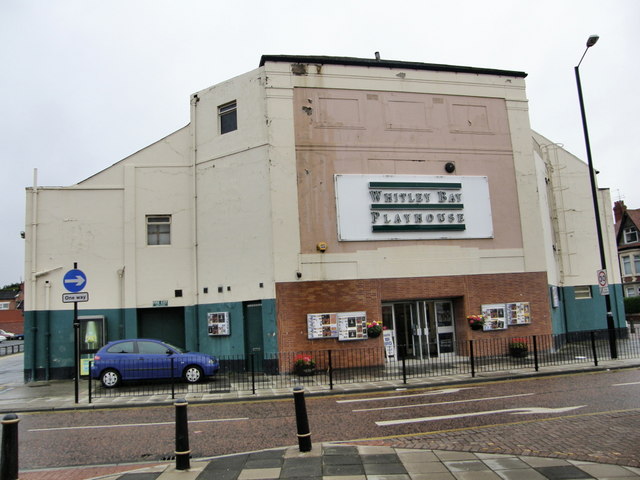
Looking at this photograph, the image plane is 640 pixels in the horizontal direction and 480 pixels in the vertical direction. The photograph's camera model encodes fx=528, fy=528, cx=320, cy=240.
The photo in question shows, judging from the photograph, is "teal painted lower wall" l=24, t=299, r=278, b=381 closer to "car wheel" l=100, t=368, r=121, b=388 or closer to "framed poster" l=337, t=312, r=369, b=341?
"framed poster" l=337, t=312, r=369, b=341

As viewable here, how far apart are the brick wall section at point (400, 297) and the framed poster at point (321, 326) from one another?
171 millimetres

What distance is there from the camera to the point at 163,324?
68.6 ft

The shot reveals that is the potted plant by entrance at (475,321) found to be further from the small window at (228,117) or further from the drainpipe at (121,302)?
the drainpipe at (121,302)

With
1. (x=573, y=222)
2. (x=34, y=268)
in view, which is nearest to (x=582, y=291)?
(x=573, y=222)

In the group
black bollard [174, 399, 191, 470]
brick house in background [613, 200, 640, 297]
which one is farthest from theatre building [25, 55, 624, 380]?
brick house in background [613, 200, 640, 297]

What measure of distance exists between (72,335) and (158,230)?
16.6ft

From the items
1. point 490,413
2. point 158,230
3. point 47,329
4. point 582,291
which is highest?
point 158,230

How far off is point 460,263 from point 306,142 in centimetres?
741

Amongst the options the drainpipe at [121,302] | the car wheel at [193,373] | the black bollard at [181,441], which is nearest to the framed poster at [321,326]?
the car wheel at [193,373]

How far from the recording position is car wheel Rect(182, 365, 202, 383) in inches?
654

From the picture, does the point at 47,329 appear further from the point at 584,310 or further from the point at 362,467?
the point at 584,310

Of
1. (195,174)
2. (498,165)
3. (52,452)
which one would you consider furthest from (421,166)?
(52,452)

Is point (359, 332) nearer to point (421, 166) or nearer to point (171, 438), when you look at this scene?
point (421, 166)

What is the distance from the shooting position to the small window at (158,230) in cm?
2112
